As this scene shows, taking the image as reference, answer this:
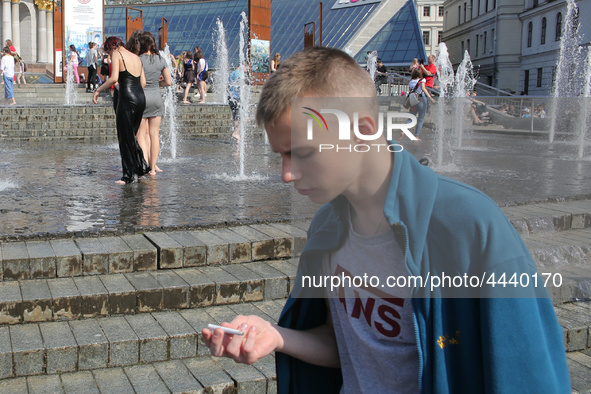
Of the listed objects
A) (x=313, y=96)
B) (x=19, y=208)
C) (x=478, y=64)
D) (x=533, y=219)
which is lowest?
(x=19, y=208)

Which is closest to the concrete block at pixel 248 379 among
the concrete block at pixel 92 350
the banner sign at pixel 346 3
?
the concrete block at pixel 92 350

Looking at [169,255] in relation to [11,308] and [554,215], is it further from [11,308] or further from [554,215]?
[554,215]

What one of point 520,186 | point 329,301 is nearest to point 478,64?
point 520,186

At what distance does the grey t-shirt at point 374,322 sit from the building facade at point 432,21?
266 feet

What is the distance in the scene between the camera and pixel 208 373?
3.06 meters

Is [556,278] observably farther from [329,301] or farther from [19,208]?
[19,208]

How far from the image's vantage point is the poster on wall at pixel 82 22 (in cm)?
2120

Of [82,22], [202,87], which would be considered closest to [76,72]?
[82,22]

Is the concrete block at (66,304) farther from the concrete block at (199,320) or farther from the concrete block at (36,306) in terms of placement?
the concrete block at (199,320)

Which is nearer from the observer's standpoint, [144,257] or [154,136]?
[144,257]

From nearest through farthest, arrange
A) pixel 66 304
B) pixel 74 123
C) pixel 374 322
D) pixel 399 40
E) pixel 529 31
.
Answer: pixel 374 322
pixel 66 304
pixel 74 123
pixel 399 40
pixel 529 31

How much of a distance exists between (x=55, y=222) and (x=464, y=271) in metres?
4.09

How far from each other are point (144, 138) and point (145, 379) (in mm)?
5042

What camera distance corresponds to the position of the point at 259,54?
25.4 m
